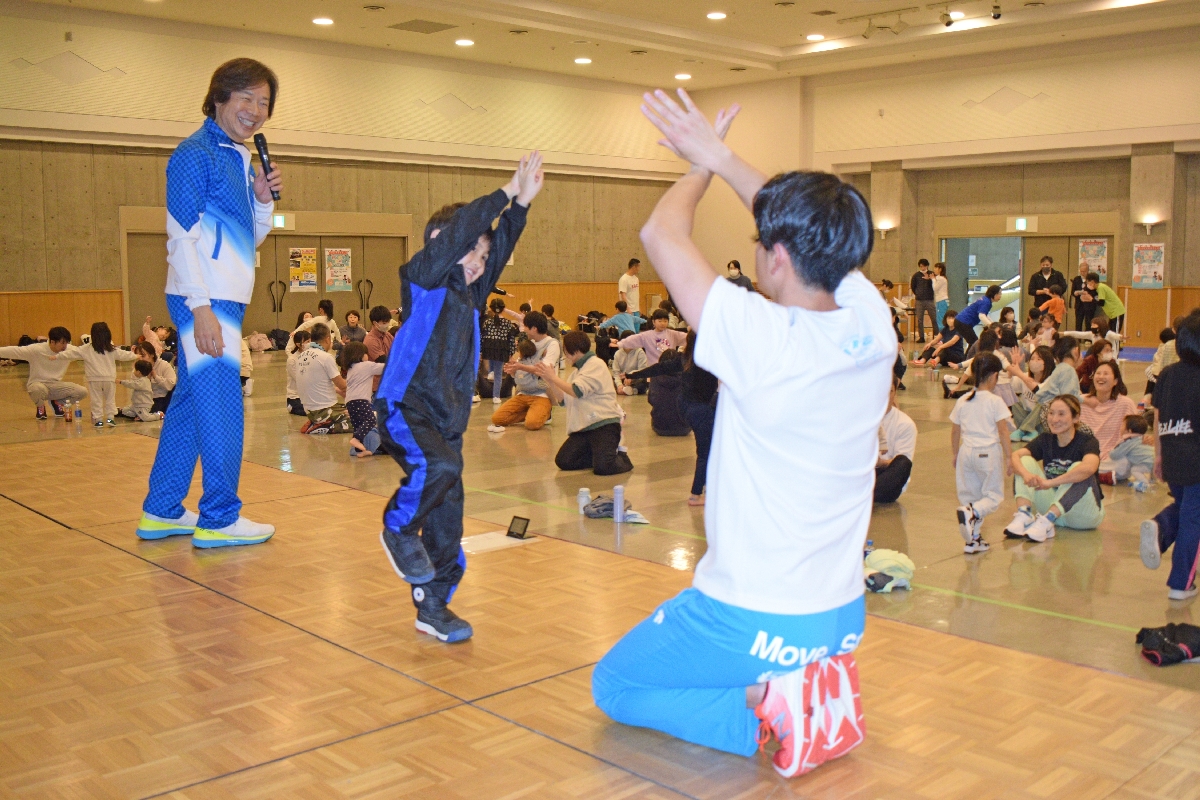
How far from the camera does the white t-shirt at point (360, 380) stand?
32.9 feet

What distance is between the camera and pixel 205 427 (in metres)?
5.78

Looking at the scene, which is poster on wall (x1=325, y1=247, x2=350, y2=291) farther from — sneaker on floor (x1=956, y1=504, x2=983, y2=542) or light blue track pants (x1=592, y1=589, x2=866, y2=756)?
light blue track pants (x1=592, y1=589, x2=866, y2=756)

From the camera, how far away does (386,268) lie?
80.0 feet

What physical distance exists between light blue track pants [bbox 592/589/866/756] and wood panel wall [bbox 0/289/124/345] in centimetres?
1790

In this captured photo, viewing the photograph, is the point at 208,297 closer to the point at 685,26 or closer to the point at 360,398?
the point at 360,398

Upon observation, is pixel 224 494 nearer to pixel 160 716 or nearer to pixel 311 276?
pixel 160 716

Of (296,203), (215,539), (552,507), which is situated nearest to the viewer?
(215,539)

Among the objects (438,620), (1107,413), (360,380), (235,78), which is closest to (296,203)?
(360,380)

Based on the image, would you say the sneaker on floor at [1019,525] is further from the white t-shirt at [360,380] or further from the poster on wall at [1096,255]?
the poster on wall at [1096,255]

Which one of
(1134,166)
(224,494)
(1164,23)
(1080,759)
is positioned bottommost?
(1080,759)

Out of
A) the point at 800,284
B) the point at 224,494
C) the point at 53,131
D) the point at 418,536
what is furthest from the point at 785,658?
the point at 53,131

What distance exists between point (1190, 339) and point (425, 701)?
12.4ft

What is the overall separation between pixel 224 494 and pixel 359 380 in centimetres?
429

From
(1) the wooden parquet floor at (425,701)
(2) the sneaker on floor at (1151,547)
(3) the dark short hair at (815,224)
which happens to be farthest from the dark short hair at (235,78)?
(2) the sneaker on floor at (1151,547)
